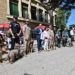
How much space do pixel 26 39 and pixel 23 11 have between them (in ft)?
54.5

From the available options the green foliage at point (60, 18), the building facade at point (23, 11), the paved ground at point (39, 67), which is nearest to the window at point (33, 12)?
the building facade at point (23, 11)

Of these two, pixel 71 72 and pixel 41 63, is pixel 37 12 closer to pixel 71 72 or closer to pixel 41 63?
pixel 41 63

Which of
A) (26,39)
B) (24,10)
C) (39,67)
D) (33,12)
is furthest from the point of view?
(33,12)

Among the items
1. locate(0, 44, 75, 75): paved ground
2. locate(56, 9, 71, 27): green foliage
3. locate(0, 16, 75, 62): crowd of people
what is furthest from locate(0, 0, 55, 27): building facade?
locate(0, 44, 75, 75): paved ground

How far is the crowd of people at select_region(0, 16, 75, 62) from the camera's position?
707 inches

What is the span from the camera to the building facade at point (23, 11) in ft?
104

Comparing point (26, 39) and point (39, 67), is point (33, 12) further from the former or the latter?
point (39, 67)

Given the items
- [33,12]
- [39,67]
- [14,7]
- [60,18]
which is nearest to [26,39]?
[39,67]

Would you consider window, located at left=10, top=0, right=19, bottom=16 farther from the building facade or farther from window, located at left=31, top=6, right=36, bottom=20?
window, located at left=31, top=6, right=36, bottom=20

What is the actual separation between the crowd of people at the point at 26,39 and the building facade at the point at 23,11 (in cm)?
561

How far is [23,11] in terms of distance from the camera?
36594 millimetres

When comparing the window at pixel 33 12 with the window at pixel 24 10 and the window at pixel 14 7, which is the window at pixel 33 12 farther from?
the window at pixel 14 7

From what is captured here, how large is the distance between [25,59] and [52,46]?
664 cm

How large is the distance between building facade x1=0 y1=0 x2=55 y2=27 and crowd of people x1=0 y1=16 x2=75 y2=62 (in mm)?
5609
